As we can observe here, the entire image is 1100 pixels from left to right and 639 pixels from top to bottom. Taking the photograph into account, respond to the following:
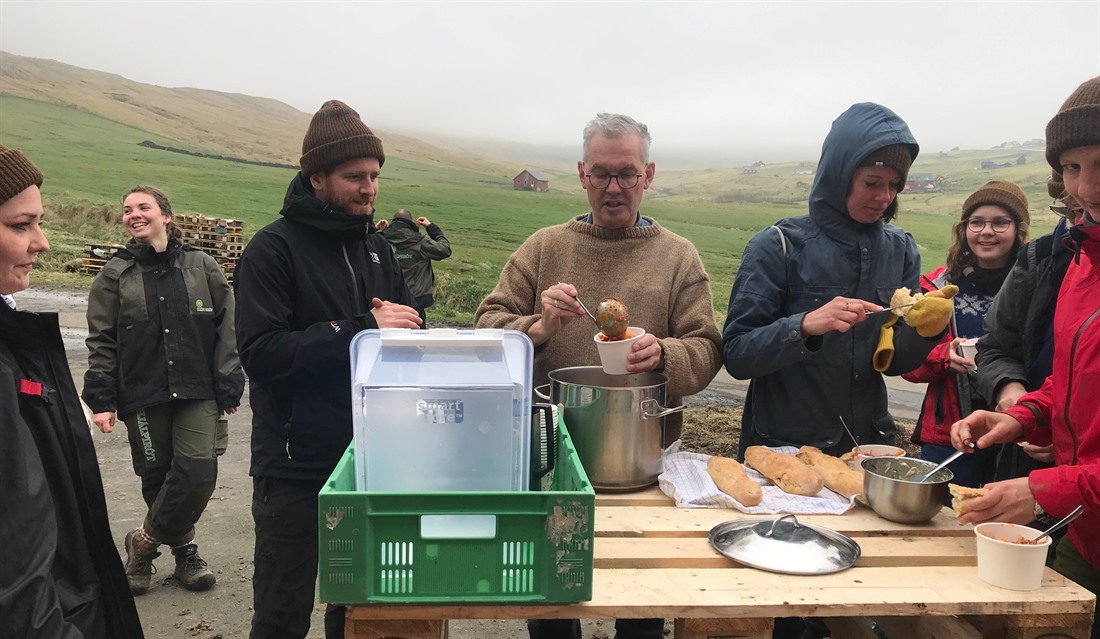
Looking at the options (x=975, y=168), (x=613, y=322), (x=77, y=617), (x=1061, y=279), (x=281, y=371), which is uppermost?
(x=975, y=168)

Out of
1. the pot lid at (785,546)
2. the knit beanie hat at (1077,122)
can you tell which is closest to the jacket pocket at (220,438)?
the pot lid at (785,546)

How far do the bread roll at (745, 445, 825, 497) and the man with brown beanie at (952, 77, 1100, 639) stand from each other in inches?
16.4

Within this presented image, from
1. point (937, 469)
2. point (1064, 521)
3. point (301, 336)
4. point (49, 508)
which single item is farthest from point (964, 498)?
point (49, 508)

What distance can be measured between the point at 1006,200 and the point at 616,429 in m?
3.06

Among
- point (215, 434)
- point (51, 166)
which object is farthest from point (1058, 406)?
point (51, 166)

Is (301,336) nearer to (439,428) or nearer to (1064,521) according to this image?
(439,428)

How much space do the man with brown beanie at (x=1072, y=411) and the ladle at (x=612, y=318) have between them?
3.50ft

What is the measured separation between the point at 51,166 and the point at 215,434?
20941 mm

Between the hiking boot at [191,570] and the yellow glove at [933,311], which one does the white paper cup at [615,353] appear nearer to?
the yellow glove at [933,311]

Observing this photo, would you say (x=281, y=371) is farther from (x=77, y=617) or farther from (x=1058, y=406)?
(x=1058, y=406)

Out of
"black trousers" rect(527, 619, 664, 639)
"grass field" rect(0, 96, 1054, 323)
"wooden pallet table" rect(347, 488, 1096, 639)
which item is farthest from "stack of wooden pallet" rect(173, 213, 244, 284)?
"wooden pallet table" rect(347, 488, 1096, 639)

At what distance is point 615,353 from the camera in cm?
222

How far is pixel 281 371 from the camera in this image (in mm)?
2355

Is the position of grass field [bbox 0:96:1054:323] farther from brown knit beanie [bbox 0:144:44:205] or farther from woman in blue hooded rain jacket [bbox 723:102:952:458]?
brown knit beanie [bbox 0:144:44:205]
